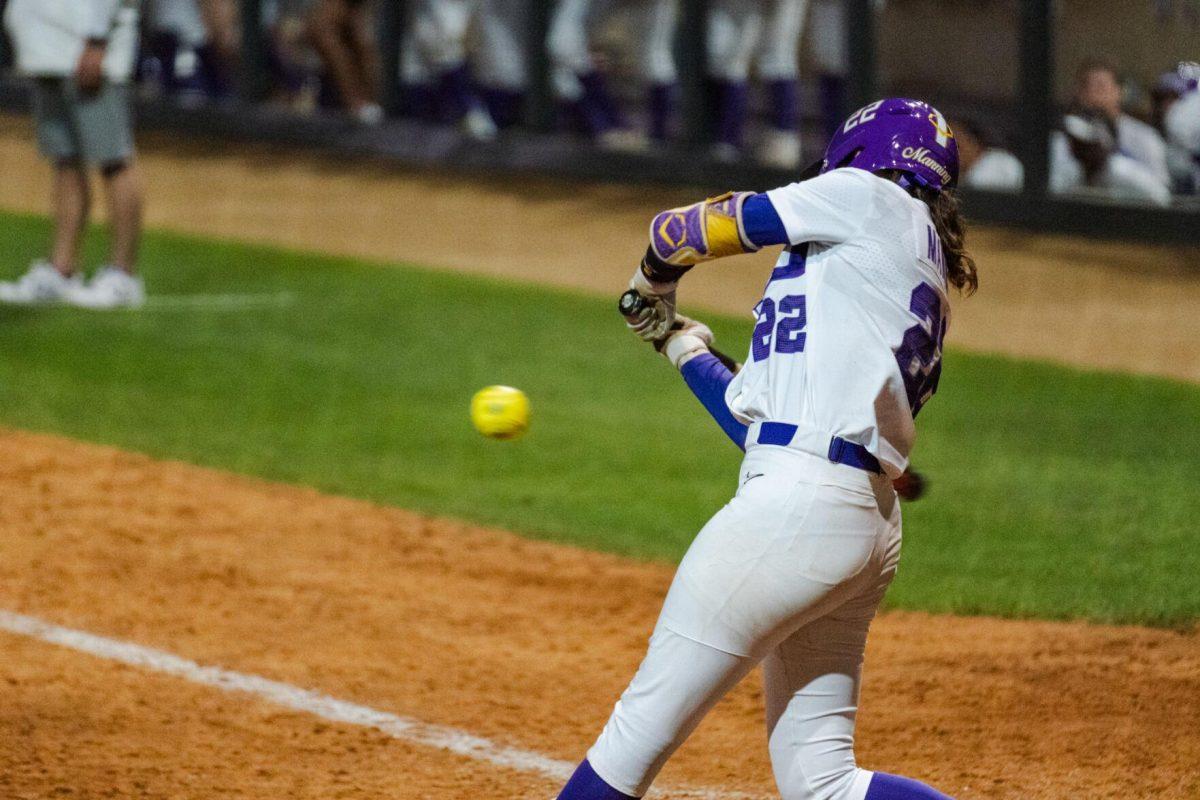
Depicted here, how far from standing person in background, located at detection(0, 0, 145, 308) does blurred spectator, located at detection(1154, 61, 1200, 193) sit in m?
6.79

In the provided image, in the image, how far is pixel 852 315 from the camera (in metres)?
3.19

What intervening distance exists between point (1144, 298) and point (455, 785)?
27.1 ft

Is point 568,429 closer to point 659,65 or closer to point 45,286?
point 45,286

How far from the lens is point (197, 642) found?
5445 millimetres

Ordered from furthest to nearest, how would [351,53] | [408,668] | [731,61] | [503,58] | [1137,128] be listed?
[351,53] < [503,58] < [731,61] < [1137,128] < [408,668]

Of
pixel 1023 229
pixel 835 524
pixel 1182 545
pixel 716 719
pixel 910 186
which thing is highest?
pixel 910 186

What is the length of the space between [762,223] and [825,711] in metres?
0.97

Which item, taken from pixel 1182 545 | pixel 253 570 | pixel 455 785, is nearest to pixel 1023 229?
pixel 1182 545

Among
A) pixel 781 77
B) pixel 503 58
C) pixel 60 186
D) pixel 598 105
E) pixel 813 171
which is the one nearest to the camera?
pixel 813 171

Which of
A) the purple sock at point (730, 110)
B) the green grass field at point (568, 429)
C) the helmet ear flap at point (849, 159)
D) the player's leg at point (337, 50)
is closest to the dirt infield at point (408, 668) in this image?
the green grass field at point (568, 429)

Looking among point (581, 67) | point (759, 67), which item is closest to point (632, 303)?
point (759, 67)

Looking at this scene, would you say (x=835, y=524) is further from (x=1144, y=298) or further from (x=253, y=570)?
(x=1144, y=298)

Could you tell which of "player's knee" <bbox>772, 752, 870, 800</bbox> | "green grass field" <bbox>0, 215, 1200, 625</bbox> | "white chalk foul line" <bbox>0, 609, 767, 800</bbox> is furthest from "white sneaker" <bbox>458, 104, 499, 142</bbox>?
"player's knee" <bbox>772, 752, 870, 800</bbox>

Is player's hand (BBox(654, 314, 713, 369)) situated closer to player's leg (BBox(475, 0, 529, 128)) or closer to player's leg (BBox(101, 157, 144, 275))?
player's leg (BBox(101, 157, 144, 275))
